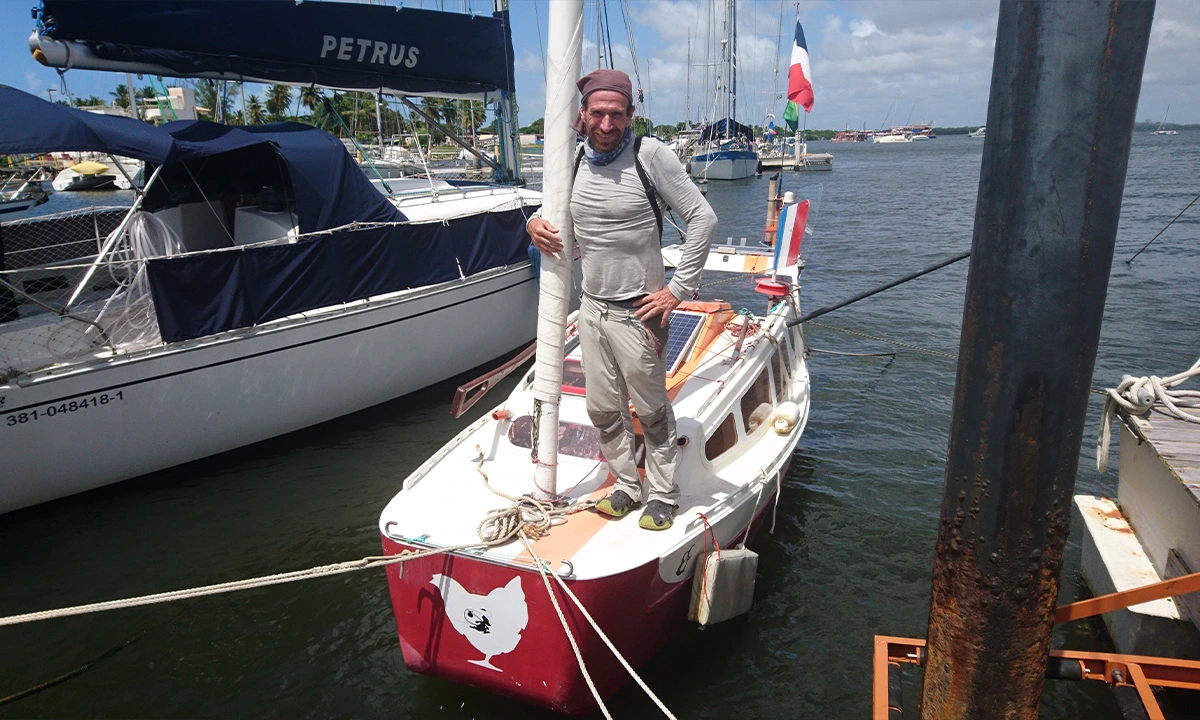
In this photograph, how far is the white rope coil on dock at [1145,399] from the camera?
5082mm

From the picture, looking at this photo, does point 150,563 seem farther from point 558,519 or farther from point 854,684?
point 854,684

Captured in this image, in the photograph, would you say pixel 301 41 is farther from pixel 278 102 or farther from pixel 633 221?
pixel 278 102

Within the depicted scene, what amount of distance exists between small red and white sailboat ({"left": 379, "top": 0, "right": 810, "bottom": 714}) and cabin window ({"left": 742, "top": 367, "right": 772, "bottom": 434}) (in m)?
0.30

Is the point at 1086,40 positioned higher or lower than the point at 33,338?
higher

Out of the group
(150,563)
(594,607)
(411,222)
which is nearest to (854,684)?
(594,607)

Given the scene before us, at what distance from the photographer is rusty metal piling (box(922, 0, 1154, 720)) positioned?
2645 mm

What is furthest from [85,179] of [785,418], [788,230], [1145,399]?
[1145,399]

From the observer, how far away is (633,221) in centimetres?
431

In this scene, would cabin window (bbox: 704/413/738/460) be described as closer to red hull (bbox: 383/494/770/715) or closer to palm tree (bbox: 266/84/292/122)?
red hull (bbox: 383/494/770/715)

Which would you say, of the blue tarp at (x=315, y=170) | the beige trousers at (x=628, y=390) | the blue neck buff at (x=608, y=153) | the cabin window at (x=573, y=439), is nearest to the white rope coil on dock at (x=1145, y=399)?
the beige trousers at (x=628, y=390)

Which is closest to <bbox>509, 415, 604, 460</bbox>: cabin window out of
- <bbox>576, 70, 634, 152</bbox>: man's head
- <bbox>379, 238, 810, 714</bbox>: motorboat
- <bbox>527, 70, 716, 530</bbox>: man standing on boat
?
<bbox>379, 238, 810, 714</bbox>: motorboat

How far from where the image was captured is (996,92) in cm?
283

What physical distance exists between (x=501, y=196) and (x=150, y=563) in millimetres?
8319

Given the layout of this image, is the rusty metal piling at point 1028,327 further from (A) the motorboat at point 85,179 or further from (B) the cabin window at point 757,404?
(A) the motorboat at point 85,179
